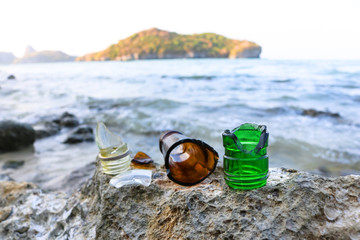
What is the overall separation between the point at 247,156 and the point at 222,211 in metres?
0.30

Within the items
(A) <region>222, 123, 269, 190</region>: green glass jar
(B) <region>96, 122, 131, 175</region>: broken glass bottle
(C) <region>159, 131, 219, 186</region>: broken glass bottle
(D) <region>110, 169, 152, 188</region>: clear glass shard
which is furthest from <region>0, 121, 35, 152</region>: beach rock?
(A) <region>222, 123, 269, 190</region>: green glass jar

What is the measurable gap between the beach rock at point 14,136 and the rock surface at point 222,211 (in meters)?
4.75

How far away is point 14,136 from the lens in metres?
5.95

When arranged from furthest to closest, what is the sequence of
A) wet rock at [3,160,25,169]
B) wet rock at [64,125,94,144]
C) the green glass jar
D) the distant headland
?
the distant headland → wet rock at [64,125,94,144] → wet rock at [3,160,25,169] → the green glass jar

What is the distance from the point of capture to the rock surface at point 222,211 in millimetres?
1214

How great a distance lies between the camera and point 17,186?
2.38 meters

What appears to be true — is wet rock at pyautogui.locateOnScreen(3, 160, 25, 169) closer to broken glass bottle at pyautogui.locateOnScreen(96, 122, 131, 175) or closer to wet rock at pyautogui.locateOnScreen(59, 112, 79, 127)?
wet rock at pyautogui.locateOnScreen(59, 112, 79, 127)

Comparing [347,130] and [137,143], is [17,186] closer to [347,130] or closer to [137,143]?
[137,143]

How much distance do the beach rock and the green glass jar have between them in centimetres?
596

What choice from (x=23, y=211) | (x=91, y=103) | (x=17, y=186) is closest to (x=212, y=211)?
(x=23, y=211)

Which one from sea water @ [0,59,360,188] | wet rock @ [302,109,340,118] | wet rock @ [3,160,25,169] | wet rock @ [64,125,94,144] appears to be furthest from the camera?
wet rock @ [302,109,340,118]

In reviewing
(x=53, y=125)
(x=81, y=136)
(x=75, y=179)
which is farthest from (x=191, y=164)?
(x=53, y=125)

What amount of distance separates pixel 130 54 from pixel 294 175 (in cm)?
9667

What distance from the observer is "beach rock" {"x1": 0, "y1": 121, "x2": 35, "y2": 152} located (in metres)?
5.79
